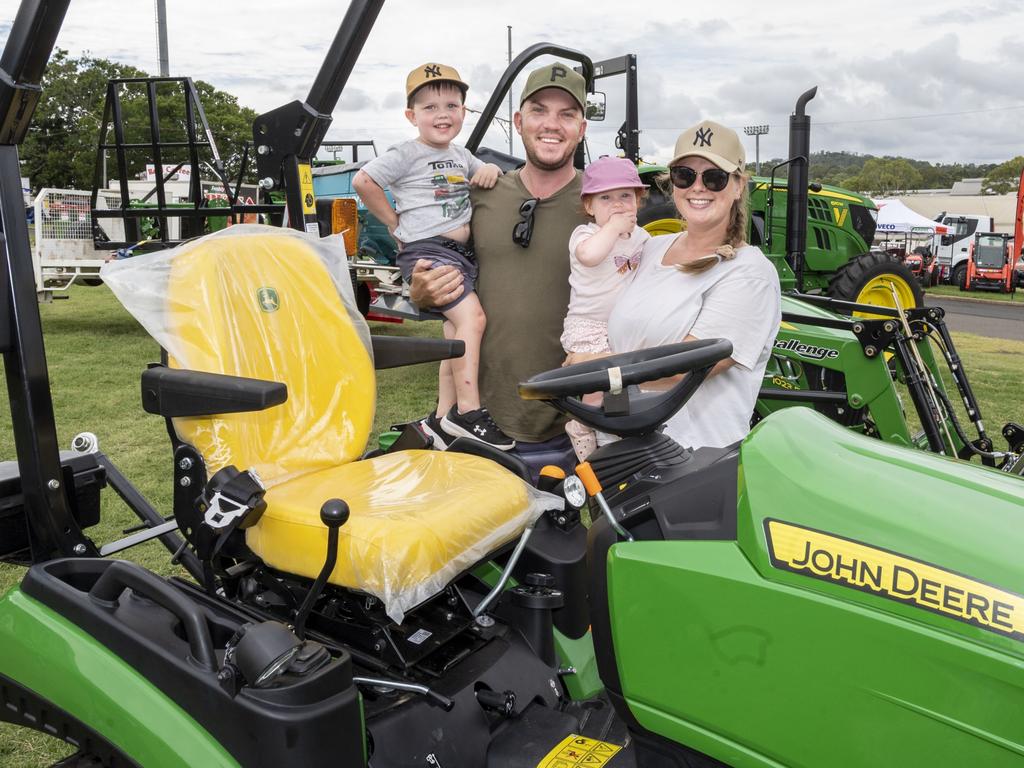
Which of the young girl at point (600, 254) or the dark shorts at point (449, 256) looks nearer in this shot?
the young girl at point (600, 254)

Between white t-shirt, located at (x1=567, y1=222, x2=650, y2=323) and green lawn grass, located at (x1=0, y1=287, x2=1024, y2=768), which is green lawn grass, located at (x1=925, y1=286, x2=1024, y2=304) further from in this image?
white t-shirt, located at (x1=567, y1=222, x2=650, y2=323)

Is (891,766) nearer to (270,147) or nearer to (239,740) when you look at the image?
(239,740)

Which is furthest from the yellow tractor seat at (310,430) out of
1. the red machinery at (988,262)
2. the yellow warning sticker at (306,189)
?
the red machinery at (988,262)

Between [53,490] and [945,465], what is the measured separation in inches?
64.4

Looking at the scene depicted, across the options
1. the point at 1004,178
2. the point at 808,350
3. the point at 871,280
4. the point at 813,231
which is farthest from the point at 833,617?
the point at 1004,178

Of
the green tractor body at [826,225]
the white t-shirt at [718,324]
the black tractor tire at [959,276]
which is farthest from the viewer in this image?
the black tractor tire at [959,276]

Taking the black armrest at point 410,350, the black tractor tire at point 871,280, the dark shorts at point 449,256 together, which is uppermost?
the dark shorts at point 449,256

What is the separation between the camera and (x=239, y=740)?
4.73ft

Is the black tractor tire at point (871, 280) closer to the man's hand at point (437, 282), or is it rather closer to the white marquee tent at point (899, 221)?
the man's hand at point (437, 282)

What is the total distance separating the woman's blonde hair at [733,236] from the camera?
1965 mm

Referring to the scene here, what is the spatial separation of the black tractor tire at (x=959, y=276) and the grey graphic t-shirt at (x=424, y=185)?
2100cm

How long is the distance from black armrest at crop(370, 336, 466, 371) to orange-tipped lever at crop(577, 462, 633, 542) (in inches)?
35.2

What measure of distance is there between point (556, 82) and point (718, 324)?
38.6 inches

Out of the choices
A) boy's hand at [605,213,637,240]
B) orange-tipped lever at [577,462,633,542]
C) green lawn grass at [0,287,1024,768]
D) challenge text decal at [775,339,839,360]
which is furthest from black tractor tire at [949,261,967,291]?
orange-tipped lever at [577,462,633,542]
